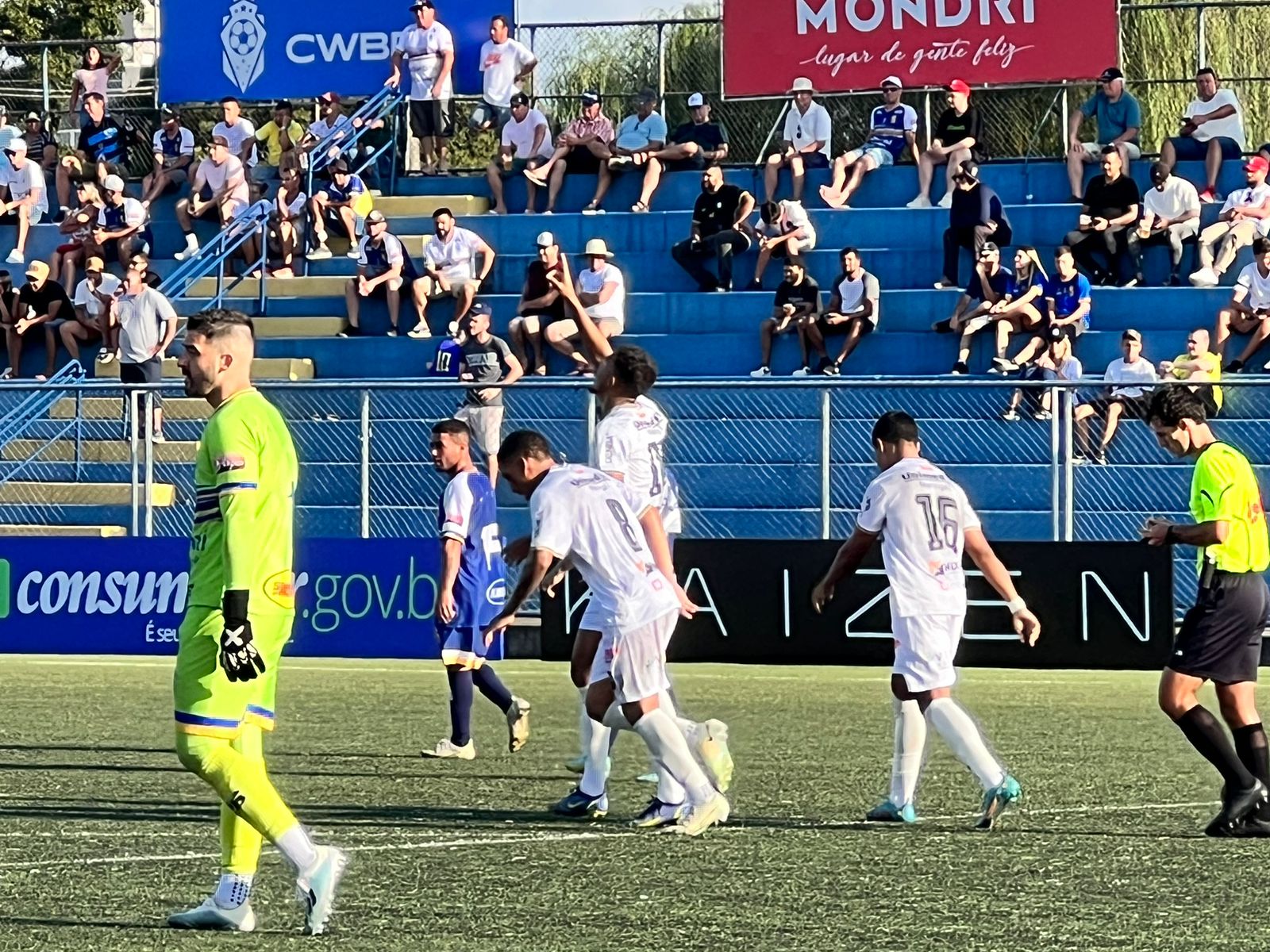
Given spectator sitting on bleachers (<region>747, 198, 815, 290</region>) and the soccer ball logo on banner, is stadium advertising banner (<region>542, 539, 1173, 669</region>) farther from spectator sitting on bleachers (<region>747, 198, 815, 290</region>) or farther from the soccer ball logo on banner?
the soccer ball logo on banner

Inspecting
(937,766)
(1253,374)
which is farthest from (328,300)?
(937,766)

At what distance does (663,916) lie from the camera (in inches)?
287

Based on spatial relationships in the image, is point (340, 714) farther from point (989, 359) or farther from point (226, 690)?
point (989, 359)

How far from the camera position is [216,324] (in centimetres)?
712

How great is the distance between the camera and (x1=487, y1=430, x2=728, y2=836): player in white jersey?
8961mm

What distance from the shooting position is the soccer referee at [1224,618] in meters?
9.38

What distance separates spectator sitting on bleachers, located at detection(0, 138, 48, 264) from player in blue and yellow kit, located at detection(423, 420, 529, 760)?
16.0 metres

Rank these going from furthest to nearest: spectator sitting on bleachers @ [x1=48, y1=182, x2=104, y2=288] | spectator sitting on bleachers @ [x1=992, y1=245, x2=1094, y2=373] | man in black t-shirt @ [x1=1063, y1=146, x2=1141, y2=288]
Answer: spectator sitting on bleachers @ [x1=48, y1=182, x2=104, y2=288] → man in black t-shirt @ [x1=1063, y1=146, x2=1141, y2=288] → spectator sitting on bleachers @ [x1=992, y1=245, x2=1094, y2=373]

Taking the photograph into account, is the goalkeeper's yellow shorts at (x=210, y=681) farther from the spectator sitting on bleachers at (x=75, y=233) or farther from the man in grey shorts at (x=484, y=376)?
the spectator sitting on bleachers at (x=75, y=233)

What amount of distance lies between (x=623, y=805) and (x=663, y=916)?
10.4ft

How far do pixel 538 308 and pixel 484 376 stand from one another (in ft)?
5.40

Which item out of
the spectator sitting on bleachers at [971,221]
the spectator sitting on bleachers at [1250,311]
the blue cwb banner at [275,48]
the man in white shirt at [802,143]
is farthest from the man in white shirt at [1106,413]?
the blue cwb banner at [275,48]

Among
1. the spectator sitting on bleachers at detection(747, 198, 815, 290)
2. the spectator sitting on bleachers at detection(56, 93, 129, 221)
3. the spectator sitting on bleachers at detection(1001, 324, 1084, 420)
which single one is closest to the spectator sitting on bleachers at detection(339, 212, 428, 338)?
the spectator sitting on bleachers at detection(747, 198, 815, 290)

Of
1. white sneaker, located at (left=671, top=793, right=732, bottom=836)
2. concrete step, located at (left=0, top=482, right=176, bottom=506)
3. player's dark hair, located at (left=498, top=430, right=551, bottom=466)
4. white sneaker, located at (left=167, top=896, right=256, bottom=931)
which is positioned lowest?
white sneaker, located at (left=671, top=793, right=732, bottom=836)
